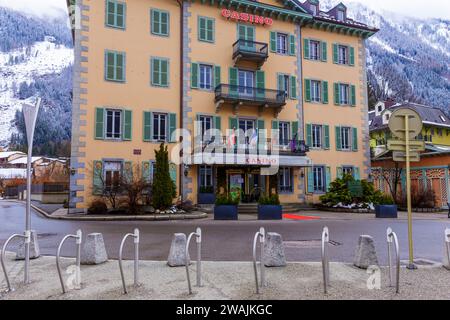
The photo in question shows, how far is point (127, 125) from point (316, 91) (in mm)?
14325

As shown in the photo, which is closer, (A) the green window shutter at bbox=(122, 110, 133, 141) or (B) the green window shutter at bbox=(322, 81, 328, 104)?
(A) the green window shutter at bbox=(122, 110, 133, 141)

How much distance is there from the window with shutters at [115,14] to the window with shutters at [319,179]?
632 inches

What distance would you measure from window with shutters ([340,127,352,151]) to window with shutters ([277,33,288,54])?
7.34 m

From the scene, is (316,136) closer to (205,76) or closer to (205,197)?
(205,76)

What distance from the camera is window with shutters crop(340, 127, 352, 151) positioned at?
2833 cm

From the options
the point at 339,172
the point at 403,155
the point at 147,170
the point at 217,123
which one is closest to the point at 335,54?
the point at 339,172

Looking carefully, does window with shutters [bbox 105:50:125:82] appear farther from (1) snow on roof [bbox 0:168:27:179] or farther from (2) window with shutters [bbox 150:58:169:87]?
(1) snow on roof [bbox 0:168:27:179]

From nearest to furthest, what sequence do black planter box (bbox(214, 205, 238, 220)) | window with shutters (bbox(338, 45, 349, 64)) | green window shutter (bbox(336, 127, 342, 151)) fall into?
black planter box (bbox(214, 205, 238, 220)) → green window shutter (bbox(336, 127, 342, 151)) → window with shutters (bbox(338, 45, 349, 64))

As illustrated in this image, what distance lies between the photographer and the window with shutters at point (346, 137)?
1115 inches

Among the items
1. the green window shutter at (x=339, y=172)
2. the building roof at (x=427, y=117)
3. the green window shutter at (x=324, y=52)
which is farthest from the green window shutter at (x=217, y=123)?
the building roof at (x=427, y=117)

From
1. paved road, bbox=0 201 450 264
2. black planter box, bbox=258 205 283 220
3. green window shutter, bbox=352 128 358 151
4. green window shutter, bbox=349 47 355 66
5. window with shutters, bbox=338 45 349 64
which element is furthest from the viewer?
green window shutter, bbox=349 47 355 66

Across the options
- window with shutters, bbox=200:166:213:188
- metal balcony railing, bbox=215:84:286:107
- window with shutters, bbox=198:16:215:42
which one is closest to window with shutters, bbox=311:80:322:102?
metal balcony railing, bbox=215:84:286:107
